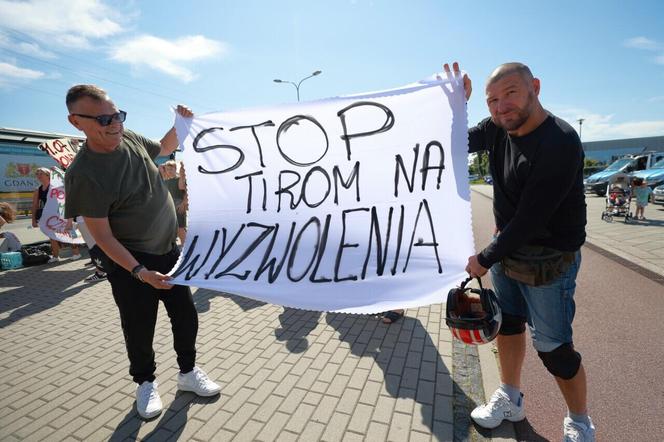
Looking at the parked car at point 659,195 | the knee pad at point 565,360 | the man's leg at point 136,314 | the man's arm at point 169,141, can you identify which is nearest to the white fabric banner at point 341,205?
the man's leg at point 136,314

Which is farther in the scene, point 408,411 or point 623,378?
point 623,378

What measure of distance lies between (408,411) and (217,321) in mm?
2700

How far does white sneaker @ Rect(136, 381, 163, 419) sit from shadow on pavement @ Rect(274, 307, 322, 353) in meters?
1.23

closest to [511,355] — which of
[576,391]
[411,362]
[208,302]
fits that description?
[576,391]

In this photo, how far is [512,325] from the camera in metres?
2.17

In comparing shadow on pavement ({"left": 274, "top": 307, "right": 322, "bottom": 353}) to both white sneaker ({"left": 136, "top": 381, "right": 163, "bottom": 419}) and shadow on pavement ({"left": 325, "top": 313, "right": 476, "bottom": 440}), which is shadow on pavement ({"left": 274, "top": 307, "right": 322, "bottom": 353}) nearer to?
shadow on pavement ({"left": 325, "top": 313, "right": 476, "bottom": 440})

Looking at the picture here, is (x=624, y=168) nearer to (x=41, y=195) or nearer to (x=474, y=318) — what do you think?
(x=474, y=318)

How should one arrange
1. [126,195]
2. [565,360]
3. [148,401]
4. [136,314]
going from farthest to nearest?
[148,401] < [136,314] < [126,195] < [565,360]

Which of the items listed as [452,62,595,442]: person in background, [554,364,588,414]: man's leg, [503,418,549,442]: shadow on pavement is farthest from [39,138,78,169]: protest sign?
[554,364,588,414]: man's leg

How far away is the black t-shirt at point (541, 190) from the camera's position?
1603 millimetres

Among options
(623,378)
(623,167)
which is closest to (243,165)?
(623,378)

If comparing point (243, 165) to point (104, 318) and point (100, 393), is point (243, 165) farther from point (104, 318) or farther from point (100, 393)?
point (104, 318)

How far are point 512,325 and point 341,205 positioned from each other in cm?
135

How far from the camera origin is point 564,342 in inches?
71.0
